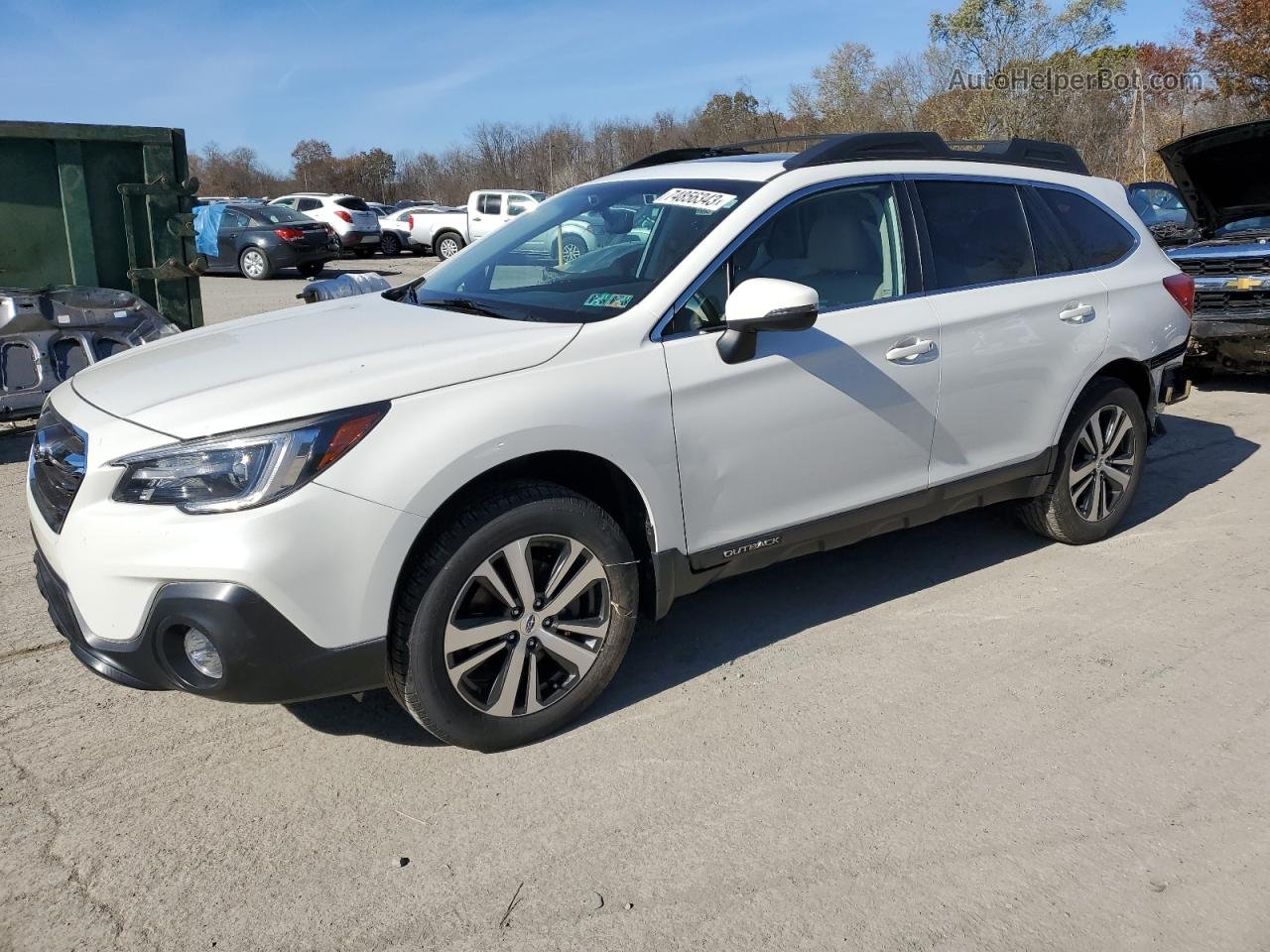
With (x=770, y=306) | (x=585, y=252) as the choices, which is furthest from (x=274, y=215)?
(x=770, y=306)

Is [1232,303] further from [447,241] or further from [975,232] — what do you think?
[447,241]

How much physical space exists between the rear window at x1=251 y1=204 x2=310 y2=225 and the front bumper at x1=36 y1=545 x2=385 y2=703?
19.2 metres

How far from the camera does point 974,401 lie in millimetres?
4348

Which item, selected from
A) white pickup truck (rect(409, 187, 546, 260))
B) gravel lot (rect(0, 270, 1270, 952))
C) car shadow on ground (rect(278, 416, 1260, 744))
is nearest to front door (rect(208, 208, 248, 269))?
white pickup truck (rect(409, 187, 546, 260))

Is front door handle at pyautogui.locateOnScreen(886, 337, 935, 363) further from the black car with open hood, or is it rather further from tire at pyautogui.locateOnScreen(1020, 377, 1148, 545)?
the black car with open hood

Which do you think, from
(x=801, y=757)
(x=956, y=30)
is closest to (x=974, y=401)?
(x=801, y=757)

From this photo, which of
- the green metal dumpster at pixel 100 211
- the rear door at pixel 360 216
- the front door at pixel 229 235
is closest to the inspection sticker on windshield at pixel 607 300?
the green metal dumpster at pixel 100 211

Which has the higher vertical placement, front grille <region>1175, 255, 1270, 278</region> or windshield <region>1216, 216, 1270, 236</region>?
windshield <region>1216, 216, 1270, 236</region>

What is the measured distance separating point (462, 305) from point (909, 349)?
1.67 meters

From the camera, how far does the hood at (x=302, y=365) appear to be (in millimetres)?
2912

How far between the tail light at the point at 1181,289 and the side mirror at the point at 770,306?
2736 mm

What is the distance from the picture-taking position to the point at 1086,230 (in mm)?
A: 5012

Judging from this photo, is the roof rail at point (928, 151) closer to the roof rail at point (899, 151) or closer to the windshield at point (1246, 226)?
the roof rail at point (899, 151)

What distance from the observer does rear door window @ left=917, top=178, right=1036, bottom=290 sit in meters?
4.32
